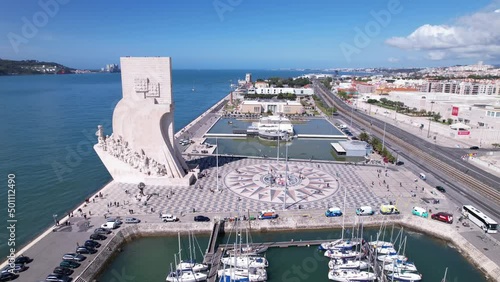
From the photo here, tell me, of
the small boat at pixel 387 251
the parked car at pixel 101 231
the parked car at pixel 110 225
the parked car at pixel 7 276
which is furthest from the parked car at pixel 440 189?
the parked car at pixel 7 276

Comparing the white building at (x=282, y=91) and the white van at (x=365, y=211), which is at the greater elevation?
the white building at (x=282, y=91)

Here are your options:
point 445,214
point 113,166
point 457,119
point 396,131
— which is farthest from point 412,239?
point 457,119

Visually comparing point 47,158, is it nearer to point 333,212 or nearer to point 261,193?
point 261,193

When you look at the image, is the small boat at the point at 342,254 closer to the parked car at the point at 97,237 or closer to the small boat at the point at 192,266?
the small boat at the point at 192,266

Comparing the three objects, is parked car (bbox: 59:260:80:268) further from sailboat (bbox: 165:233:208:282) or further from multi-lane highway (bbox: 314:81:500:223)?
multi-lane highway (bbox: 314:81:500:223)

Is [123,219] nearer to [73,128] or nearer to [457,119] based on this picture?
[73,128]

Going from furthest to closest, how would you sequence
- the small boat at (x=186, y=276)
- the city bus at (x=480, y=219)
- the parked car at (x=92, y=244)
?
the city bus at (x=480, y=219), the parked car at (x=92, y=244), the small boat at (x=186, y=276)

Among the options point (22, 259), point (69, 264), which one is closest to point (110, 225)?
point (69, 264)

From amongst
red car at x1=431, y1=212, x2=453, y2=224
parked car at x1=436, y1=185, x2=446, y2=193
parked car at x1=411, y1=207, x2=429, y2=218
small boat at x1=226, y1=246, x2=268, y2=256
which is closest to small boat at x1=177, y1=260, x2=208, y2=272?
small boat at x1=226, y1=246, x2=268, y2=256
